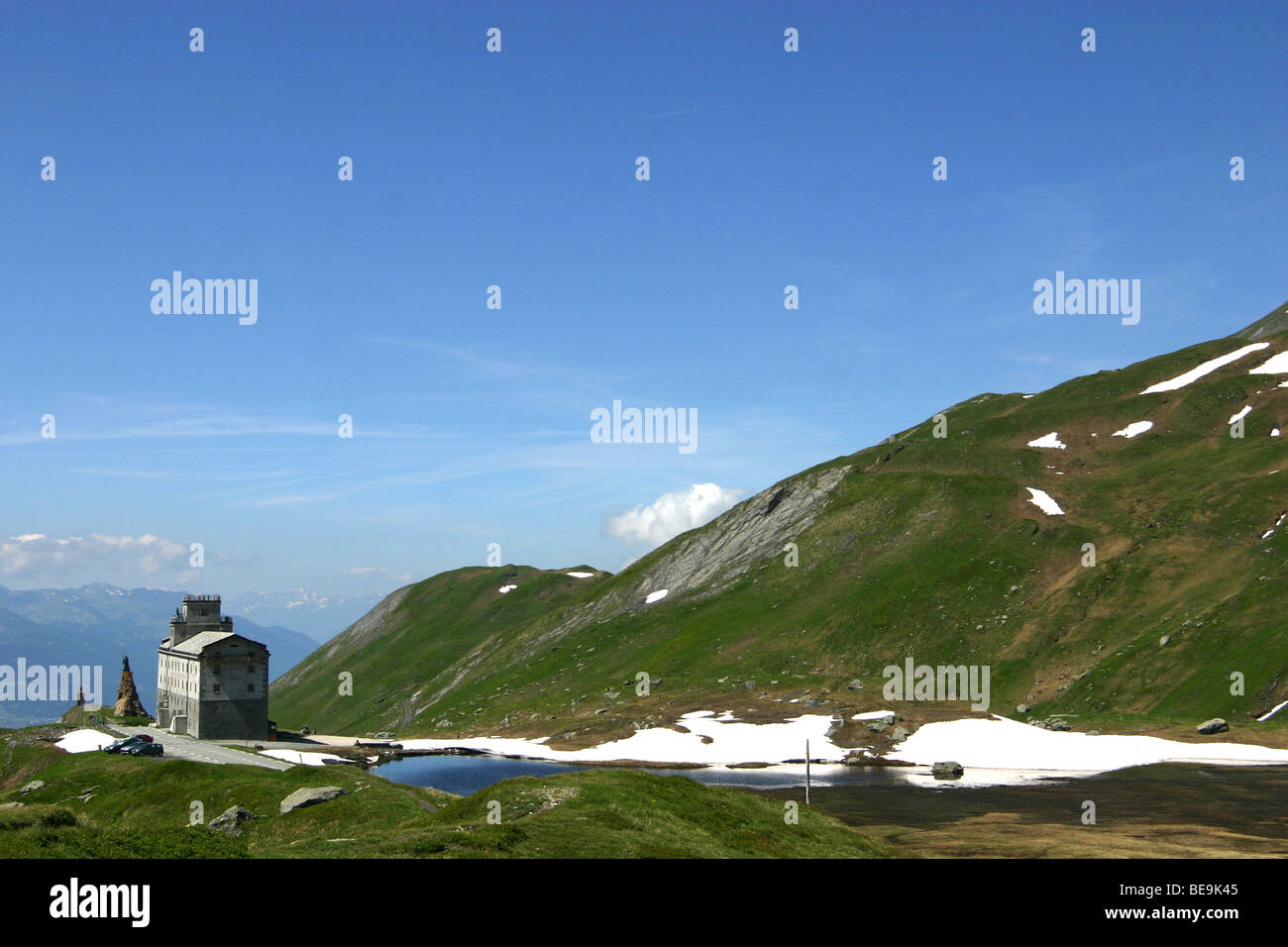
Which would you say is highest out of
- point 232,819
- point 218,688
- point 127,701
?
point 218,688

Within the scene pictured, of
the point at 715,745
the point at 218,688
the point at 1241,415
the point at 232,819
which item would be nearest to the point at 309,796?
the point at 232,819

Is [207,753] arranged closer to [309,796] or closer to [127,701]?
[309,796]

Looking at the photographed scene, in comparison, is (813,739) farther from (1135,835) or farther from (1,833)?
(1,833)
